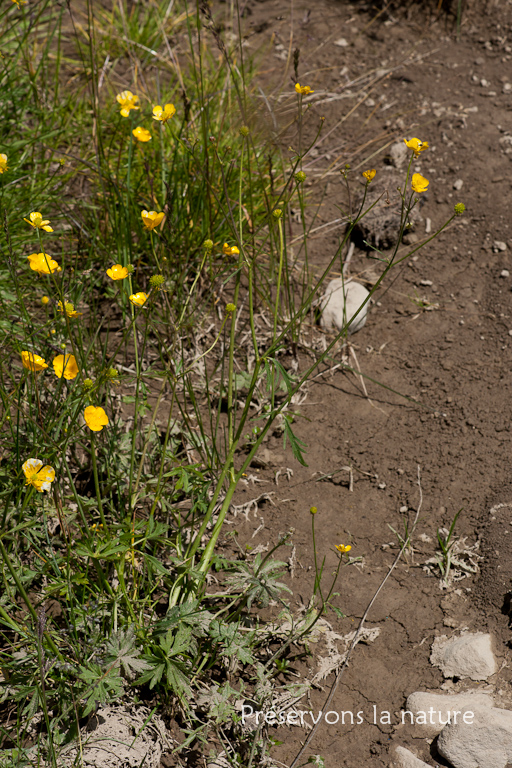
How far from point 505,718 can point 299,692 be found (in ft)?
1.69

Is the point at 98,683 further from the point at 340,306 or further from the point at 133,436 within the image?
the point at 340,306

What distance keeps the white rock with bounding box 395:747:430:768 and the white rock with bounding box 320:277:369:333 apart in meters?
1.53

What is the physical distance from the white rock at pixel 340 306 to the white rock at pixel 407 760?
1.53m

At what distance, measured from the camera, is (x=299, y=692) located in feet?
5.64

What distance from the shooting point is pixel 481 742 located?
1565mm

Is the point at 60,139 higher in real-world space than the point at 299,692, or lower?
higher

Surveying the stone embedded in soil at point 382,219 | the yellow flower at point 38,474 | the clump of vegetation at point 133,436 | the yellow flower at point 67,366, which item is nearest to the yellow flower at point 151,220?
the clump of vegetation at point 133,436

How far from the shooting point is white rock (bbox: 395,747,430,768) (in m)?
1.59

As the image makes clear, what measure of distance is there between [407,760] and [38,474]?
1149 mm

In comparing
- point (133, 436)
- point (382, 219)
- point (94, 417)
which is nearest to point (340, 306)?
point (382, 219)

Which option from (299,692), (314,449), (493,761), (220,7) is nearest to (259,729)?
(299,692)

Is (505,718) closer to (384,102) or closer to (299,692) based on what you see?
(299,692)

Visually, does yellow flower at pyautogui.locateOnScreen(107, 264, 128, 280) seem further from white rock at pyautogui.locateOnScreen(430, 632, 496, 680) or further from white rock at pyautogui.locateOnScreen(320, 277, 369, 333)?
white rock at pyautogui.locateOnScreen(430, 632, 496, 680)

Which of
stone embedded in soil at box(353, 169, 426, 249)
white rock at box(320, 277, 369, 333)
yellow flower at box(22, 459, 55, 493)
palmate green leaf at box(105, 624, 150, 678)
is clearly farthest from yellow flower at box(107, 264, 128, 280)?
stone embedded in soil at box(353, 169, 426, 249)
